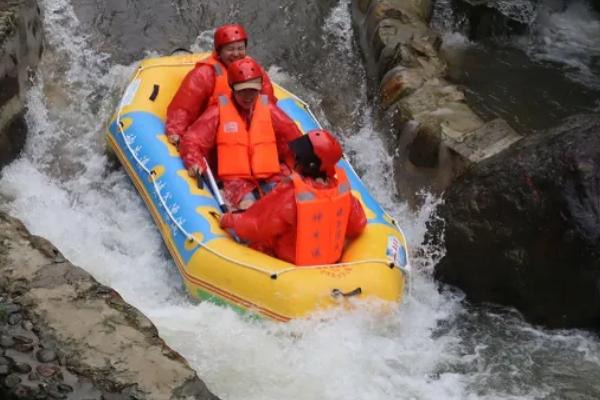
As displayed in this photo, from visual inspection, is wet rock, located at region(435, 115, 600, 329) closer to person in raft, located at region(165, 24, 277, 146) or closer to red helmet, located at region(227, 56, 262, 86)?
red helmet, located at region(227, 56, 262, 86)

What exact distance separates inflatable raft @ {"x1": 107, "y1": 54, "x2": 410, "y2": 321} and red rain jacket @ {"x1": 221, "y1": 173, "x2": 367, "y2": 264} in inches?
3.7

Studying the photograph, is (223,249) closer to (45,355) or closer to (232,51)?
(45,355)

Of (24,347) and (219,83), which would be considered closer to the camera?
(24,347)

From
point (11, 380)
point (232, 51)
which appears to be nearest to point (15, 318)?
point (11, 380)

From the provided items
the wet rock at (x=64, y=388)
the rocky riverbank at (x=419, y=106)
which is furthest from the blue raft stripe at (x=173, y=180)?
the wet rock at (x=64, y=388)

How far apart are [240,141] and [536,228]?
192 cm

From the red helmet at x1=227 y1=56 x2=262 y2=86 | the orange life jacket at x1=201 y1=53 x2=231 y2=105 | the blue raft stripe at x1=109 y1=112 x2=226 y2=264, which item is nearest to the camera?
the blue raft stripe at x1=109 y1=112 x2=226 y2=264

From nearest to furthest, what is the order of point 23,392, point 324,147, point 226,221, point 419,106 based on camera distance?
point 23,392
point 324,147
point 226,221
point 419,106

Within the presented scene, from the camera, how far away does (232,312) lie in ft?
14.8

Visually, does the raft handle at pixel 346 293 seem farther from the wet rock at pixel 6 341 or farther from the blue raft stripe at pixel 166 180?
the wet rock at pixel 6 341

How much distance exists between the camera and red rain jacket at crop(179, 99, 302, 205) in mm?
5289

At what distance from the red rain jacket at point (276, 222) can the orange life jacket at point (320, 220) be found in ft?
0.14

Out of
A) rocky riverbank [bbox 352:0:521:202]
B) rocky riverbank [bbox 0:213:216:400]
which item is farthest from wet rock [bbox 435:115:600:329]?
rocky riverbank [bbox 0:213:216:400]

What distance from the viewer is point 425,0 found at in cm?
795
